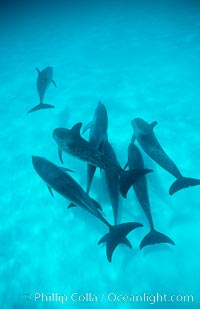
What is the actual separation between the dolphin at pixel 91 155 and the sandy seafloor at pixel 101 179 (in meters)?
1.71

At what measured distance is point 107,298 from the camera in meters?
5.67

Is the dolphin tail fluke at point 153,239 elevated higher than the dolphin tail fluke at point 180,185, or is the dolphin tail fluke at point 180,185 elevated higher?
the dolphin tail fluke at point 180,185

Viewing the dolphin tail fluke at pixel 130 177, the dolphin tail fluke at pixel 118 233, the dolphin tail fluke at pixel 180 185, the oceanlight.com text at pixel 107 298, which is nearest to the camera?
the dolphin tail fluke at pixel 130 177

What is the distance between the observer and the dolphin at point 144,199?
538 centimetres

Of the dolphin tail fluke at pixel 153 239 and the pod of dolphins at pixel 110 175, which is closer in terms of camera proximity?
the pod of dolphins at pixel 110 175

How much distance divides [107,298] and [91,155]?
3.39 meters

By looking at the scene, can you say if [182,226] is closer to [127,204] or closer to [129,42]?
[127,204]

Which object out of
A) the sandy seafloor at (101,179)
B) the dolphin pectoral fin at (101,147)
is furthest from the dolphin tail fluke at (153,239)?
the dolphin pectoral fin at (101,147)

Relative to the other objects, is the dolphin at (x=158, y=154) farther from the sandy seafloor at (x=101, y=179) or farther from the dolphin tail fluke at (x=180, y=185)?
the sandy seafloor at (x=101, y=179)

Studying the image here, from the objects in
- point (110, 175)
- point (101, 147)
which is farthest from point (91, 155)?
point (110, 175)

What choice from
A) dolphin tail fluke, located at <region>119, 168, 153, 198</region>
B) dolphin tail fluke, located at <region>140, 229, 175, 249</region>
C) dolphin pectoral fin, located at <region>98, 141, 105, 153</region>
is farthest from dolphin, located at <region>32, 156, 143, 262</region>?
dolphin pectoral fin, located at <region>98, 141, 105, 153</region>

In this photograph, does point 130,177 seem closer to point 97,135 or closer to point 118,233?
point 118,233

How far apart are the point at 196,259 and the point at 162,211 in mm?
1432

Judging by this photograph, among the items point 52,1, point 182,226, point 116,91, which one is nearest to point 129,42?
point 116,91
